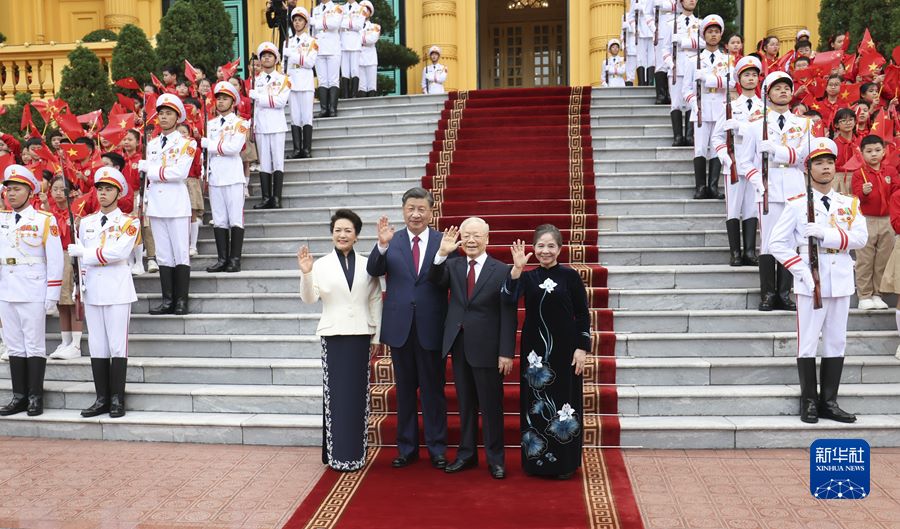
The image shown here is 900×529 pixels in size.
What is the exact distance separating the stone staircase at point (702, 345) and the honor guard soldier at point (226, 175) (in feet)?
11.7

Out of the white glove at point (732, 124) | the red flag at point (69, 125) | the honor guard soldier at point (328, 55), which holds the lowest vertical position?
the white glove at point (732, 124)

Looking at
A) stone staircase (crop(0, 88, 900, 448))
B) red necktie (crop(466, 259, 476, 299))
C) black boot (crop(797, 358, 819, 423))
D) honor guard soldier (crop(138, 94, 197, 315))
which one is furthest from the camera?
honor guard soldier (crop(138, 94, 197, 315))

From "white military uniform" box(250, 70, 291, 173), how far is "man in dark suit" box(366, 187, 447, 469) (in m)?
4.31

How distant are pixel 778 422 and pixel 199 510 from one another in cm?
388

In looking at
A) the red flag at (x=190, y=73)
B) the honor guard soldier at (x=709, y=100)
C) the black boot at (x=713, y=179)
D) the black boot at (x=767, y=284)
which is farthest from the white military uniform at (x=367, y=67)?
the black boot at (x=767, y=284)

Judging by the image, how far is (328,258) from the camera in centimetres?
512

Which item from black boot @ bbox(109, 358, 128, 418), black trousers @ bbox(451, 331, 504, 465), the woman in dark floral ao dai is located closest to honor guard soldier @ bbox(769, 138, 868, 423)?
the woman in dark floral ao dai

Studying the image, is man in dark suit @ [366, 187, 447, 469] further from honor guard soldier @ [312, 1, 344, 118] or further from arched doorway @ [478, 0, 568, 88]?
arched doorway @ [478, 0, 568, 88]

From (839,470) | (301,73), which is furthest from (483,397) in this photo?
(301,73)

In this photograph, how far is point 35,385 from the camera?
20.8 ft

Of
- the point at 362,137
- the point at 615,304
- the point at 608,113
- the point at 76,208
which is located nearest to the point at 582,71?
the point at 608,113

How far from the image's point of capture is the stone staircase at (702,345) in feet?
18.4

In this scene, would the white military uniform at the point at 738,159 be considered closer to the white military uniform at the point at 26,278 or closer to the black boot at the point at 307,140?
the black boot at the point at 307,140

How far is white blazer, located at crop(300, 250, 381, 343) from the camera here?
505 cm
